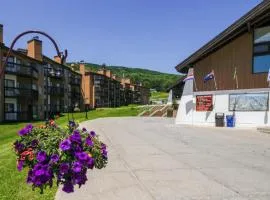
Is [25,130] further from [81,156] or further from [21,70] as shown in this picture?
[21,70]

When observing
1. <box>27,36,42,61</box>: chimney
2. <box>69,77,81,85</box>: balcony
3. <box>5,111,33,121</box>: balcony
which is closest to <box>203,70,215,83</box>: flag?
<box>5,111,33,121</box>: balcony

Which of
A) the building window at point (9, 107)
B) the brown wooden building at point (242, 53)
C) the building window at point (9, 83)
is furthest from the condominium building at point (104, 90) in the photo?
the brown wooden building at point (242, 53)

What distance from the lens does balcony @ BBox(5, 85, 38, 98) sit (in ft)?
158

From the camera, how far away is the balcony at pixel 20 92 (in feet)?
158

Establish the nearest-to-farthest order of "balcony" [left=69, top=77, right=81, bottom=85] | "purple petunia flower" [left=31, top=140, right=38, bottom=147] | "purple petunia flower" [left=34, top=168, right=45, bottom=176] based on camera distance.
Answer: "purple petunia flower" [left=34, top=168, right=45, bottom=176]
"purple petunia flower" [left=31, top=140, right=38, bottom=147]
"balcony" [left=69, top=77, right=81, bottom=85]

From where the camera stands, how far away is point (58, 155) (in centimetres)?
501

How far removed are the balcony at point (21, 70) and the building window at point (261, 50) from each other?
33264mm

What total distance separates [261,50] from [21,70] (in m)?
35.3

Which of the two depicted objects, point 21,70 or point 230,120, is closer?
point 230,120

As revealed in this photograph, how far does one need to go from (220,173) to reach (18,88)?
44732mm

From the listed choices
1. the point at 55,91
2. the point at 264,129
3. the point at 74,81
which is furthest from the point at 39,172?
the point at 74,81

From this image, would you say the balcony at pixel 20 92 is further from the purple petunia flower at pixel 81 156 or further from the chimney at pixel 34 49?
the purple petunia flower at pixel 81 156

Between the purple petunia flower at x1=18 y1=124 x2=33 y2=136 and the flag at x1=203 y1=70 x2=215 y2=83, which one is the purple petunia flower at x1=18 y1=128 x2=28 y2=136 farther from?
the flag at x1=203 y1=70 x2=215 y2=83

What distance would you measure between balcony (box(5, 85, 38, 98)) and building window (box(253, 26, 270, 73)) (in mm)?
33484
